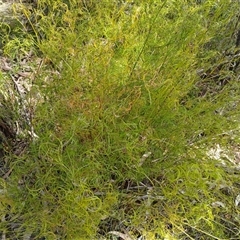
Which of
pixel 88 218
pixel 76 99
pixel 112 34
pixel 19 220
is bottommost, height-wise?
pixel 19 220

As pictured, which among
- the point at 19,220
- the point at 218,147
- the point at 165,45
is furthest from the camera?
the point at 218,147

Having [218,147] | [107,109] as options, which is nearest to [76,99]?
[107,109]

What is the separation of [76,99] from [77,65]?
0.29 ft

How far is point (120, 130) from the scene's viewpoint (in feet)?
3.13

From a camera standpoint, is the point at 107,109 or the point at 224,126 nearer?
the point at 107,109

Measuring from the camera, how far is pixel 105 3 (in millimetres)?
1044

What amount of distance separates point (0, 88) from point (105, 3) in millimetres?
402

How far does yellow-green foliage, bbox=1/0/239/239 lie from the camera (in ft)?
3.05

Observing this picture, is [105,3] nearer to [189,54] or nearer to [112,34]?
[112,34]

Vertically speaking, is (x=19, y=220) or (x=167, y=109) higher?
(x=167, y=109)

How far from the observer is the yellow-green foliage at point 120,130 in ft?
3.05

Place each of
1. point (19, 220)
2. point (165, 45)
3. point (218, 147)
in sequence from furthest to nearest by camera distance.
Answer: point (218, 147)
point (19, 220)
point (165, 45)

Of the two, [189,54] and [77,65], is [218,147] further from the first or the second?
[77,65]

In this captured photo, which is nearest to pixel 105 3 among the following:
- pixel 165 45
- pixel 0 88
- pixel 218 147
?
pixel 165 45
